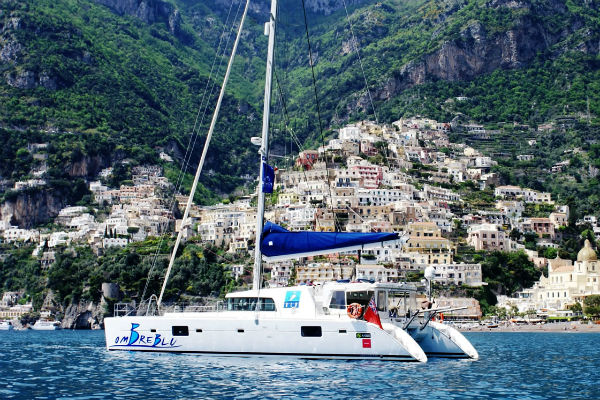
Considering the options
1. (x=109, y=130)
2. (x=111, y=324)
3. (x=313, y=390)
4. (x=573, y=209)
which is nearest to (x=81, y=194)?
(x=109, y=130)

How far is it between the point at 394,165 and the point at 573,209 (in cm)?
2871

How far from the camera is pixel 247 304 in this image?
24797mm

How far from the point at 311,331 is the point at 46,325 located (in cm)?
6907

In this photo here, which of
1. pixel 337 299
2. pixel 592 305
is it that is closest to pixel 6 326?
pixel 592 305

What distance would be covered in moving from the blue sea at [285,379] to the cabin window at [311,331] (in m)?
0.76

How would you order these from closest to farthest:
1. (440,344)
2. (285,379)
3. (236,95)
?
1. (285,379)
2. (440,344)
3. (236,95)

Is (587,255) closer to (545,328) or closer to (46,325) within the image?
(545,328)

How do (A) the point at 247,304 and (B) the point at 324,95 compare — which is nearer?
(A) the point at 247,304

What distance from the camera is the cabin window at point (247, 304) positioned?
24.6m

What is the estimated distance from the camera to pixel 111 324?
27.0 meters

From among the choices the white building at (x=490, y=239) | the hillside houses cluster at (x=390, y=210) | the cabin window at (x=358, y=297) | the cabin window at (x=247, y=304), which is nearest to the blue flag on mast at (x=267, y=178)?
the cabin window at (x=247, y=304)

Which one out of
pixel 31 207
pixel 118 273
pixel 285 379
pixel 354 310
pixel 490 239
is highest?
pixel 31 207

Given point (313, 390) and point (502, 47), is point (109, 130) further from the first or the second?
point (313, 390)

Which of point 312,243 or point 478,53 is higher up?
point 478,53
